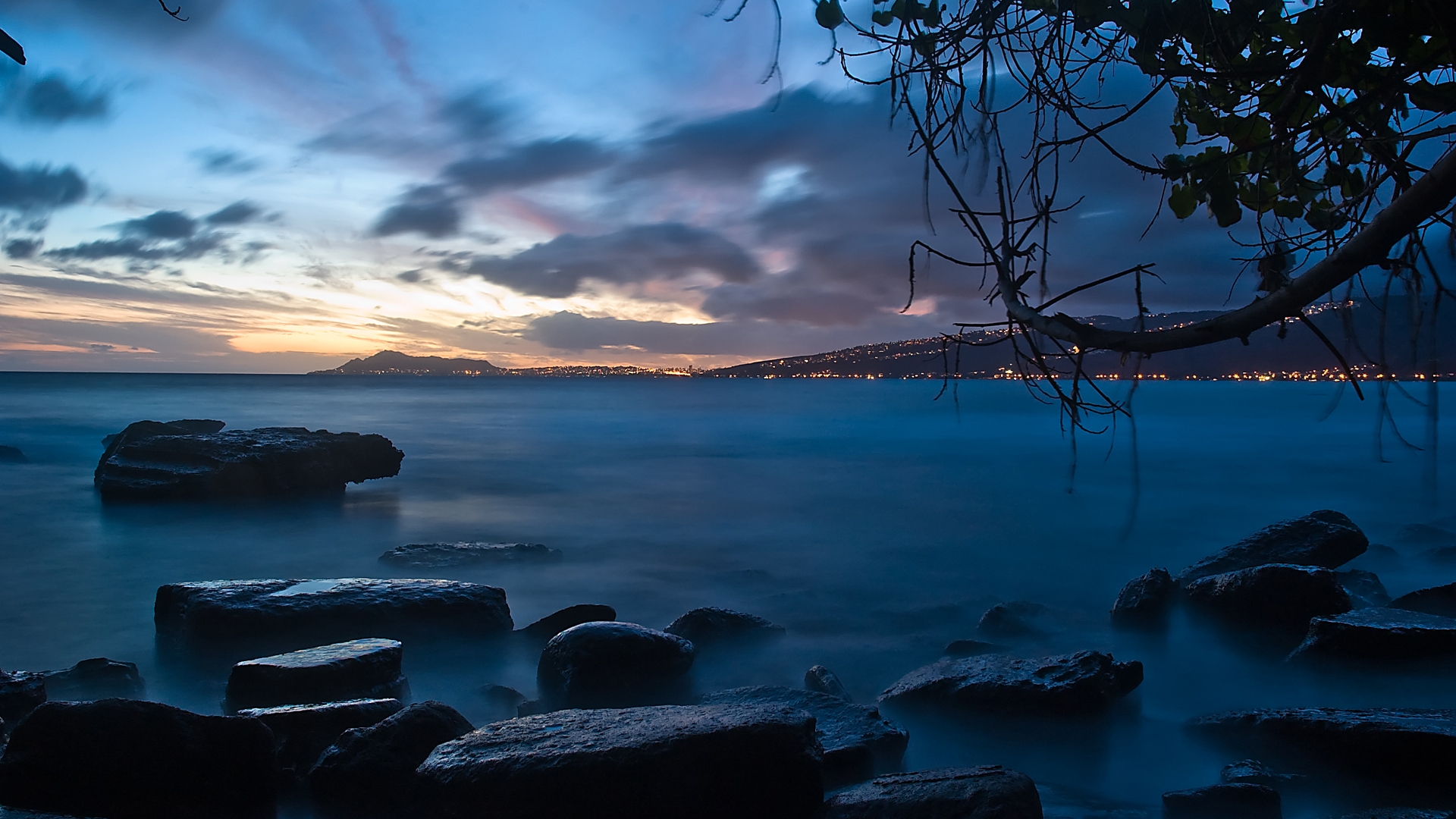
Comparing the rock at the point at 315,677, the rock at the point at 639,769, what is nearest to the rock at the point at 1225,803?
the rock at the point at 639,769

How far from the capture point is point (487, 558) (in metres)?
10.1

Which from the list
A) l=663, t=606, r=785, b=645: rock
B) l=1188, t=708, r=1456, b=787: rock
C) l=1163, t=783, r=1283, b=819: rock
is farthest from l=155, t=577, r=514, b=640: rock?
l=1188, t=708, r=1456, b=787: rock

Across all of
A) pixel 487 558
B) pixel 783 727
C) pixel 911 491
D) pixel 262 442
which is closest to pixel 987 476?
pixel 911 491

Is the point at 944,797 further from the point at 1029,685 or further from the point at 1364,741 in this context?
the point at 1364,741

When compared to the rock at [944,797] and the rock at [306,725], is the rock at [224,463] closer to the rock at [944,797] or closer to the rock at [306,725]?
the rock at [306,725]

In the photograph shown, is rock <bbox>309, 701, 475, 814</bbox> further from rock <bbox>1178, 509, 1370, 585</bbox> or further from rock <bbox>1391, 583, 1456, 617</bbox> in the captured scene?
rock <bbox>1391, 583, 1456, 617</bbox>

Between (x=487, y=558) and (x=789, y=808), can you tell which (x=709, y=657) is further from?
(x=487, y=558)

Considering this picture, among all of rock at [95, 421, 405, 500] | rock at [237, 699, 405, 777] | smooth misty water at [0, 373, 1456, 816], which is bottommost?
smooth misty water at [0, 373, 1456, 816]

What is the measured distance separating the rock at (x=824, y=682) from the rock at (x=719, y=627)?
3.83ft

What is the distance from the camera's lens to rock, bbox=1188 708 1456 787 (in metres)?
4.09

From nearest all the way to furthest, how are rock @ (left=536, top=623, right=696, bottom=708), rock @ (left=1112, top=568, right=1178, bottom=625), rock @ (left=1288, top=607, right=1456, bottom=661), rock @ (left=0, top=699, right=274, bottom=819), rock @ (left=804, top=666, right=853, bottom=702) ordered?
rock @ (left=0, top=699, right=274, bottom=819), rock @ (left=536, top=623, right=696, bottom=708), rock @ (left=1288, top=607, right=1456, bottom=661), rock @ (left=804, top=666, right=853, bottom=702), rock @ (left=1112, top=568, right=1178, bottom=625)

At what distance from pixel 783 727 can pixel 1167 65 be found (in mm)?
3054

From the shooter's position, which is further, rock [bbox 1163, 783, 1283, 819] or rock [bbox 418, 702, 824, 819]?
rock [bbox 1163, 783, 1283, 819]

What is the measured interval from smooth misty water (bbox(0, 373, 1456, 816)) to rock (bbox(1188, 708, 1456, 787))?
1.14ft
